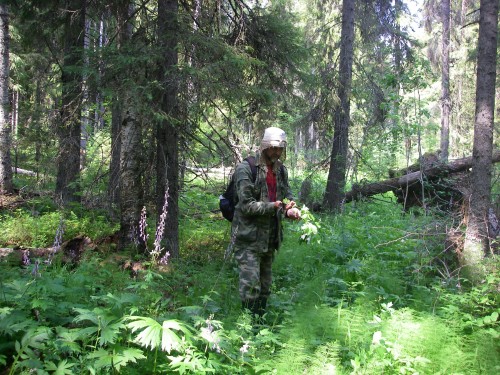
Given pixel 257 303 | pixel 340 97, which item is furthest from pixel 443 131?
pixel 257 303

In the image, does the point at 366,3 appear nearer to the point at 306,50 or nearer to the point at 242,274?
the point at 306,50

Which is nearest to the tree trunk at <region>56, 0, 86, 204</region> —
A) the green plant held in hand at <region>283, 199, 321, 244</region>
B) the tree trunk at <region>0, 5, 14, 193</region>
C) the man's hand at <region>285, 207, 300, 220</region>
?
the tree trunk at <region>0, 5, 14, 193</region>

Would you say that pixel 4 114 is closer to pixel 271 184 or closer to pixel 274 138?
pixel 271 184

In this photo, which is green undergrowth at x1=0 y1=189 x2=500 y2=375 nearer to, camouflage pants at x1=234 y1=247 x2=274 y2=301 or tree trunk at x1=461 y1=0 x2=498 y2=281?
camouflage pants at x1=234 y1=247 x2=274 y2=301

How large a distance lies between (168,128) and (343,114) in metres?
7.27

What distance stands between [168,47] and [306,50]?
3042 mm

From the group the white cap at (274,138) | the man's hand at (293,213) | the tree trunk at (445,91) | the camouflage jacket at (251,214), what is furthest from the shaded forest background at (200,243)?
the tree trunk at (445,91)

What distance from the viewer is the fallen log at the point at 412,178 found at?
10141mm

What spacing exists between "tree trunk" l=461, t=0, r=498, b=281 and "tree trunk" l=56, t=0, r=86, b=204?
20.2ft

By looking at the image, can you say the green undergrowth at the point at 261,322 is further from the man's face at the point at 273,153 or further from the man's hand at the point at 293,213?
the man's face at the point at 273,153

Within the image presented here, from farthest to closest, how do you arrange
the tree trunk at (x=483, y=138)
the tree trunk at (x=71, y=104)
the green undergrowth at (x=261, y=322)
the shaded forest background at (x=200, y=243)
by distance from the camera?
the tree trunk at (x=71, y=104)
the tree trunk at (x=483, y=138)
the shaded forest background at (x=200, y=243)
the green undergrowth at (x=261, y=322)

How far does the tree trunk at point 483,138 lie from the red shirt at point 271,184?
3151 millimetres

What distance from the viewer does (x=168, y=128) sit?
672 cm

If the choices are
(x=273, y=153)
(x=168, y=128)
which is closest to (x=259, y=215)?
(x=273, y=153)
